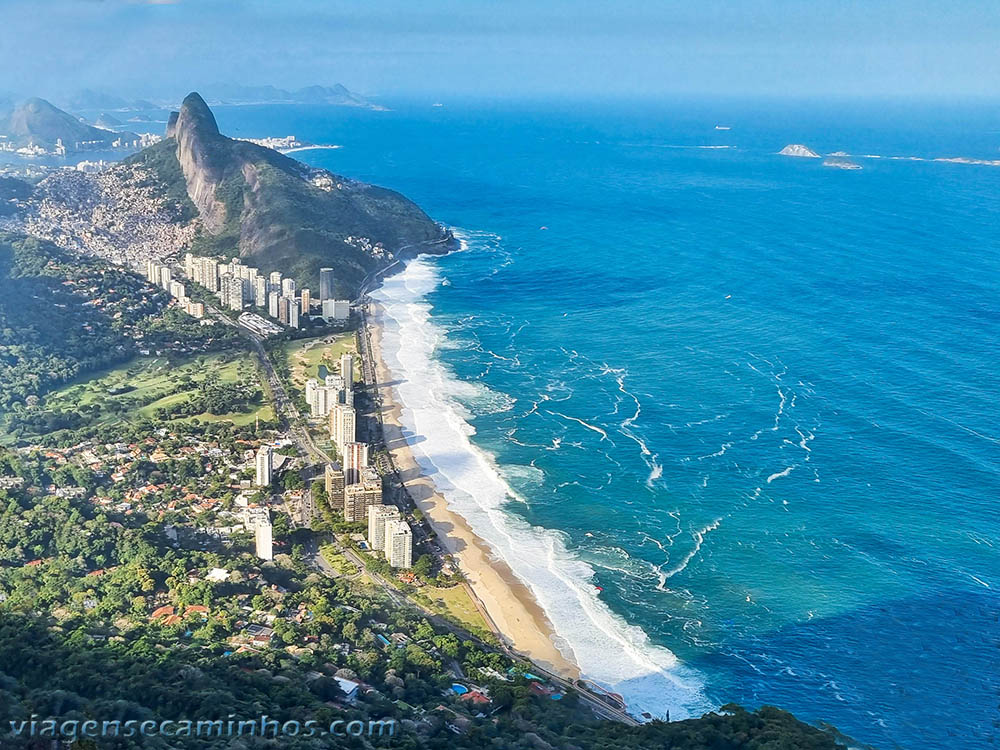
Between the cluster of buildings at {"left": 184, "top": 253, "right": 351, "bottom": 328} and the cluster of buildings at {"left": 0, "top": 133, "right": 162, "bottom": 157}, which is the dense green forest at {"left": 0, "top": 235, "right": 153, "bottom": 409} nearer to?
the cluster of buildings at {"left": 184, "top": 253, "right": 351, "bottom": 328}

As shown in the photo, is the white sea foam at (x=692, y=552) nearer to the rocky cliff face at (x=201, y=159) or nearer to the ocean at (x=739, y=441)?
the ocean at (x=739, y=441)

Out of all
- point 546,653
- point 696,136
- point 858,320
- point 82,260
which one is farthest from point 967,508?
point 696,136

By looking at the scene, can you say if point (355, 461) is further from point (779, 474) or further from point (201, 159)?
point (201, 159)

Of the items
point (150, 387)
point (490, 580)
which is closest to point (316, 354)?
point (150, 387)

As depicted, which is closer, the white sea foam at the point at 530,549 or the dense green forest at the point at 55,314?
the white sea foam at the point at 530,549

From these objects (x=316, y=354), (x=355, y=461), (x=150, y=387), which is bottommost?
(x=355, y=461)

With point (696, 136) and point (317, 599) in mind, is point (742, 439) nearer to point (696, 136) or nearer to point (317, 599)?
point (317, 599)

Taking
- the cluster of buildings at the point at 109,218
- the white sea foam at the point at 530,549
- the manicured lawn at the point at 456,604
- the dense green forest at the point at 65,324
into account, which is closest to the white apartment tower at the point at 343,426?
the white sea foam at the point at 530,549
